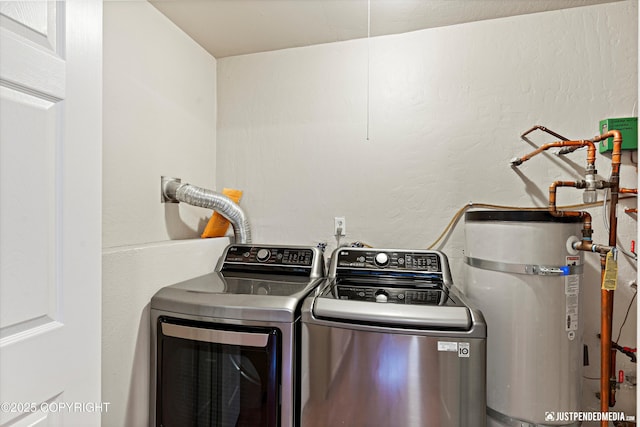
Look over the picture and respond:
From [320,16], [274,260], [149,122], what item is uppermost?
[320,16]

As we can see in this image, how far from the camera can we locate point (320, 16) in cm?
177

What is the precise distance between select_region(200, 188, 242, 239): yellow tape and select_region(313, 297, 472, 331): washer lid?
1.01m

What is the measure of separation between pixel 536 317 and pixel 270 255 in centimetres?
132

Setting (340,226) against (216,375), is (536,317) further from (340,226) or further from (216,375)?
(216,375)

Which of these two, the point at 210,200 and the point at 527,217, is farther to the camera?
the point at 210,200

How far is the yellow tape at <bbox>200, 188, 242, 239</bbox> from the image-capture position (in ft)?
6.36

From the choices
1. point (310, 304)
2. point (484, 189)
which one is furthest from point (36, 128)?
point (484, 189)

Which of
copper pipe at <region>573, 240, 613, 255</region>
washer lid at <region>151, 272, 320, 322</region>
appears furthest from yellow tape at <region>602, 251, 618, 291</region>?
washer lid at <region>151, 272, 320, 322</region>

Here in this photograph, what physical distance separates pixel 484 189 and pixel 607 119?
667 mm

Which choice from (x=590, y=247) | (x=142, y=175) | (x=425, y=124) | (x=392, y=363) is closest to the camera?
(x=392, y=363)

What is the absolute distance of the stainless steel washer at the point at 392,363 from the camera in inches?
42.2

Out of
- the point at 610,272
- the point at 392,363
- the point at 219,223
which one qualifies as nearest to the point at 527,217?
the point at 610,272

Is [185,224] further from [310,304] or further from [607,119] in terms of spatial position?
[607,119]

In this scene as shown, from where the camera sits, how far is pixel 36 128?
2.38ft
